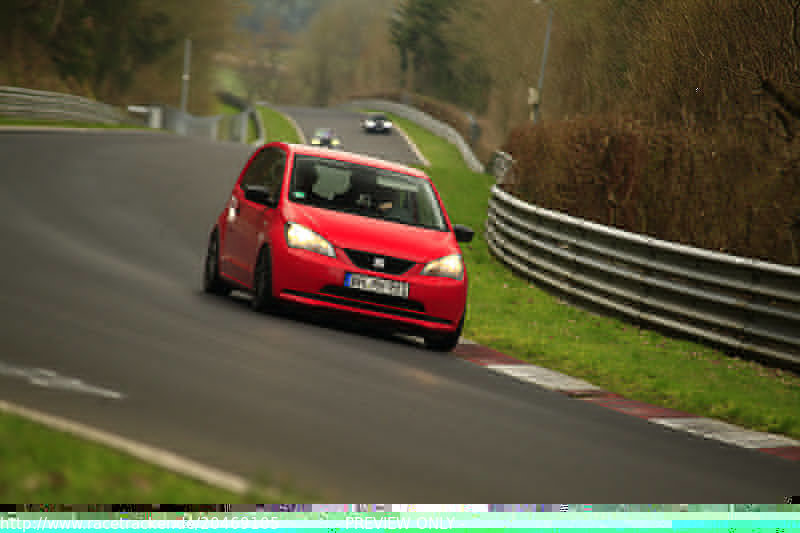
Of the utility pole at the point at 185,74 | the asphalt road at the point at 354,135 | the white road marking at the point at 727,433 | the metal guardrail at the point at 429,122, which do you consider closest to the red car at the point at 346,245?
the white road marking at the point at 727,433

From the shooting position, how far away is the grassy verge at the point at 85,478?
169 inches

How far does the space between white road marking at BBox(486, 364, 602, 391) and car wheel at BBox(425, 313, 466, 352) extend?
0.55 m

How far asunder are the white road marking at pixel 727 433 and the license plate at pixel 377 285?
2.59m

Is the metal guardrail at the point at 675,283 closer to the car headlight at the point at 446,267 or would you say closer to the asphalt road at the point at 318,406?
the car headlight at the point at 446,267

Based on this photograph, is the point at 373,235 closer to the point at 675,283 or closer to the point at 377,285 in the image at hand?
the point at 377,285

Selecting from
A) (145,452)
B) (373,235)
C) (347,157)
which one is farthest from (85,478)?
(347,157)

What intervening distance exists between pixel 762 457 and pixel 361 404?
293cm

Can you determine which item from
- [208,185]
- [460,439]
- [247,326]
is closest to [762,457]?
[460,439]

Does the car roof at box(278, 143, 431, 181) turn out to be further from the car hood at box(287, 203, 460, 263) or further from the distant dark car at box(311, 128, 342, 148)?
the distant dark car at box(311, 128, 342, 148)

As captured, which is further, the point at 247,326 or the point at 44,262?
the point at 44,262

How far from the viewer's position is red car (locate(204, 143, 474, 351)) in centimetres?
1073

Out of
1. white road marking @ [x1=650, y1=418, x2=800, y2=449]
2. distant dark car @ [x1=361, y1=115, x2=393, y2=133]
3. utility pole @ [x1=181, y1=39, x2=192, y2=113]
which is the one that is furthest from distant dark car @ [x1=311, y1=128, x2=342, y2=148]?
white road marking @ [x1=650, y1=418, x2=800, y2=449]

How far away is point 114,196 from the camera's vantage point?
886 inches

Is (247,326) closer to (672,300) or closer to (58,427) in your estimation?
(58,427)
